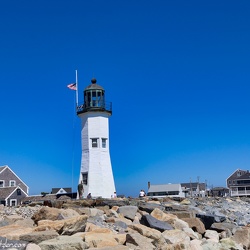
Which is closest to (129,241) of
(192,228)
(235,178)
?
(192,228)

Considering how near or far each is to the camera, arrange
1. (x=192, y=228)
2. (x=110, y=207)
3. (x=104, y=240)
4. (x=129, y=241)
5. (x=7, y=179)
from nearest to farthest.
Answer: (x=104, y=240), (x=129, y=241), (x=192, y=228), (x=110, y=207), (x=7, y=179)

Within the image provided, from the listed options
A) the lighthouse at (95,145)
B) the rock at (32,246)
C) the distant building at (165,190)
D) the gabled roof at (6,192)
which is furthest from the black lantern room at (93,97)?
the distant building at (165,190)

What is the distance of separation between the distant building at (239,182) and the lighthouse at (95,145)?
5368 centimetres

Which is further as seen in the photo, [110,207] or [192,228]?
[110,207]

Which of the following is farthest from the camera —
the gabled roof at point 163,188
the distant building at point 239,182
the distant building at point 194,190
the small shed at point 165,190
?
the distant building at point 239,182

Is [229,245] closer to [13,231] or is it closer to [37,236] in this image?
A: [37,236]

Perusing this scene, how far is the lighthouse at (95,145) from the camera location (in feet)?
96.8

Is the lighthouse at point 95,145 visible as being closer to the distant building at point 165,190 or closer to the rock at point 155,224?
the rock at point 155,224

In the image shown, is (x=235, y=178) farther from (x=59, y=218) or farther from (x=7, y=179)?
(x=59, y=218)

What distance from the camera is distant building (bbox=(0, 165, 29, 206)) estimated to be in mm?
40406

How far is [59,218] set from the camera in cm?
1016

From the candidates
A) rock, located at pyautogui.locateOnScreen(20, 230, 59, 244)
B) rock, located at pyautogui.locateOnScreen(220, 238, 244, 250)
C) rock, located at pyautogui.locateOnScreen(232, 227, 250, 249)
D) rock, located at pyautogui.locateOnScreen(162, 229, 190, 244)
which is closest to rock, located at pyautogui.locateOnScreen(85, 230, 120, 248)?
rock, located at pyautogui.locateOnScreen(20, 230, 59, 244)

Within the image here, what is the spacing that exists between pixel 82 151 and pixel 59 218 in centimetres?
2082

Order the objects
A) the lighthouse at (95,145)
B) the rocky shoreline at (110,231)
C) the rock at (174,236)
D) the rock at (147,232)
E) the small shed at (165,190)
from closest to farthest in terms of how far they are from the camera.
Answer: the rocky shoreline at (110,231)
the rock at (147,232)
the rock at (174,236)
the lighthouse at (95,145)
the small shed at (165,190)
